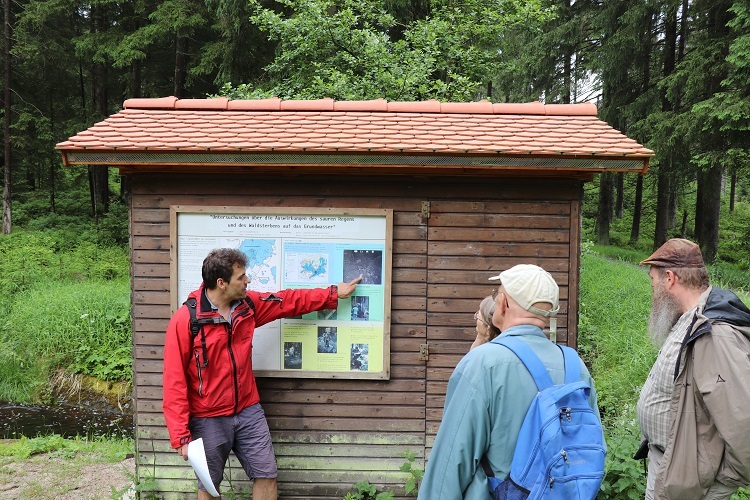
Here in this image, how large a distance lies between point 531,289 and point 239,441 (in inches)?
111

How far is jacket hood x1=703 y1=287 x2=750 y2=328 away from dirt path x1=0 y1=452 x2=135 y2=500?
4687 millimetres

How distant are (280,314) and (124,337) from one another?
7550 millimetres

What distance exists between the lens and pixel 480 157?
14.5 feet

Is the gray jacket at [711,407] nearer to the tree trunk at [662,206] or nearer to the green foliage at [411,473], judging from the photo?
the green foliage at [411,473]

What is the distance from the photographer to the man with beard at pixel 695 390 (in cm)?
275

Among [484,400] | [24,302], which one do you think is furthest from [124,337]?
[484,400]

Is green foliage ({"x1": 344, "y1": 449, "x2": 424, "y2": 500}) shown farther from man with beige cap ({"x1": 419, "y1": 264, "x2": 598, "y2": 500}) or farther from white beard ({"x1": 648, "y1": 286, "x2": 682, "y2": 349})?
man with beige cap ({"x1": 419, "y1": 264, "x2": 598, "y2": 500})

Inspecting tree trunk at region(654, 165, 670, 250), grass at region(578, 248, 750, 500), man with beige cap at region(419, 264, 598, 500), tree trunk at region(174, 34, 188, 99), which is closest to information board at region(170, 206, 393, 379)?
grass at region(578, 248, 750, 500)

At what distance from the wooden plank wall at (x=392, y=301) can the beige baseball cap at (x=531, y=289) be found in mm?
2399

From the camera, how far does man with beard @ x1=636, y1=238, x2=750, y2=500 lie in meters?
2.75

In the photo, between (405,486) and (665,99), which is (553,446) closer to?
(405,486)

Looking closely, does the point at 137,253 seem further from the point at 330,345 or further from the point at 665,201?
the point at 665,201

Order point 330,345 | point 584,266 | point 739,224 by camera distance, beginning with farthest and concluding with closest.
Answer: point 739,224 → point 584,266 → point 330,345

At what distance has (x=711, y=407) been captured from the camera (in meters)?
2.78
